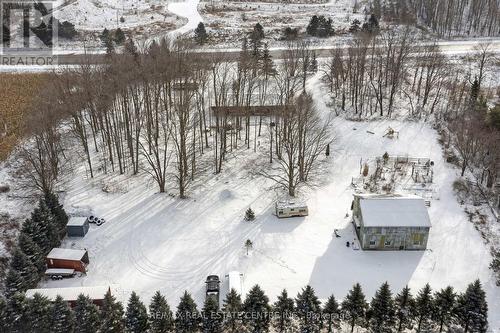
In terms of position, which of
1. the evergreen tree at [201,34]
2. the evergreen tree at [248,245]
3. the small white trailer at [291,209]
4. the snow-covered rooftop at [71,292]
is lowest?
the snow-covered rooftop at [71,292]

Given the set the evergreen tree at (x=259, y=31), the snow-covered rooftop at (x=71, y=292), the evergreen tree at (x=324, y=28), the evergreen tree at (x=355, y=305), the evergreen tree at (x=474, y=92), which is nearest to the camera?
the evergreen tree at (x=355, y=305)

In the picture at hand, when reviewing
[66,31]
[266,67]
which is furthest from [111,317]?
[66,31]

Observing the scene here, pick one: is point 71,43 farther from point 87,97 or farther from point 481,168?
point 481,168

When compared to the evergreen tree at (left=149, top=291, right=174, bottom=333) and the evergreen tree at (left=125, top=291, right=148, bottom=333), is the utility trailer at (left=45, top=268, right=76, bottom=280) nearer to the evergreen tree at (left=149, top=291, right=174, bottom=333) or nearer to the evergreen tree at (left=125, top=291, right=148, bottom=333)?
the evergreen tree at (left=125, top=291, right=148, bottom=333)

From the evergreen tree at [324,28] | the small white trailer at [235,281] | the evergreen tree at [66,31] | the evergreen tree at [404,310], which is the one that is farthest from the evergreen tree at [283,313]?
the evergreen tree at [66,31]

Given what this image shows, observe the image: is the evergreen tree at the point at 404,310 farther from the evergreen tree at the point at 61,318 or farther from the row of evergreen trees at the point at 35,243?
the row of evergreen trees at the point at 35,243

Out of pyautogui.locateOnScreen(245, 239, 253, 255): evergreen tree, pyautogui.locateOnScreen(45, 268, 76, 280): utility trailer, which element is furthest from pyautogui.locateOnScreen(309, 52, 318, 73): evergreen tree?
pyautogui.locateOnScreen(45, 268, 76, 280): utility trailer
